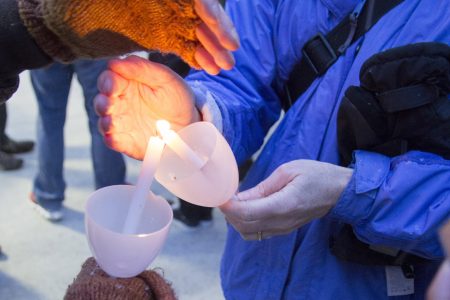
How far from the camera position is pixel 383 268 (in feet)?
2.92

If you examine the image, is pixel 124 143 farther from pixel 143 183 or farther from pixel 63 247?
pixel 63 247

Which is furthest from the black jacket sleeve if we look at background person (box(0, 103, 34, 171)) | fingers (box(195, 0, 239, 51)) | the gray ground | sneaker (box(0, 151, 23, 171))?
sneaker (box(0, 151, 23, 171))

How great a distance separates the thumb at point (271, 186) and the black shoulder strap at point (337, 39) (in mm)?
214

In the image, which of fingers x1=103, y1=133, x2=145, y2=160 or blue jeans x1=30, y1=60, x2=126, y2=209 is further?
blue jeans x1=30, y1=60, x2=126, y2=209

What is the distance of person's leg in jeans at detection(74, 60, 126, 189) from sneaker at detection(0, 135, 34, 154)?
2.20 ft

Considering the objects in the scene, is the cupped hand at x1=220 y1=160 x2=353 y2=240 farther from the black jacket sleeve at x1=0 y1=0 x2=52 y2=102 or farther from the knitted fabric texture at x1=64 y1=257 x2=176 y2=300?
the black jacket sleeve at x1=0 y1=0 x2=52 y2=102

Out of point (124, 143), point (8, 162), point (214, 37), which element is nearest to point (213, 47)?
point (214, 37)

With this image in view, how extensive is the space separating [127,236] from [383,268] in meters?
0.50

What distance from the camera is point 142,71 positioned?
766 mm

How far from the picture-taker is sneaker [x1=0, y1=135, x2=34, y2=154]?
2.58 metres

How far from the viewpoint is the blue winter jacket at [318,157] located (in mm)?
765

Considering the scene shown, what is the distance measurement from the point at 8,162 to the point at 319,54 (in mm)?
2061

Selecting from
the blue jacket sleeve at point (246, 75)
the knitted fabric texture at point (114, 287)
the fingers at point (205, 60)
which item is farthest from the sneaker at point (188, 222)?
the fingers at point (205, 60)

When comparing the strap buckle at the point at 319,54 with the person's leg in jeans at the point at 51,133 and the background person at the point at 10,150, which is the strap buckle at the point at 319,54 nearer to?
the person's leg in jeans at the point at 51,133
